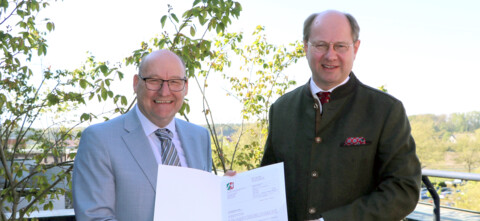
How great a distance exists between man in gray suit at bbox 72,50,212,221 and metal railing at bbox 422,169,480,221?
2.08 metres

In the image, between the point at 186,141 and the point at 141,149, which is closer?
the point at 141,149

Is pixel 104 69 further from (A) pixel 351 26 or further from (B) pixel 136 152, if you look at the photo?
(A) pixel 351 26

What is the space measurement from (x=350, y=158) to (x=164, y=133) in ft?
2.64

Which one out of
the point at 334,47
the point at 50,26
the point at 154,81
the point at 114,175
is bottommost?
the point at 114,175

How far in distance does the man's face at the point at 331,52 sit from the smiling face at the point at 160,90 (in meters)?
0.58

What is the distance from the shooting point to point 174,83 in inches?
81.9

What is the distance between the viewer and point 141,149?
200cm

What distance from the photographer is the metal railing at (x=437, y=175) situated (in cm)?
356

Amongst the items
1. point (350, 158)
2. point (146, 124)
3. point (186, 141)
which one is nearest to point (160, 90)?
point (146, 124)

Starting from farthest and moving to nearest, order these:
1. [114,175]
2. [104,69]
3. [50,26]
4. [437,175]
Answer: [50,26]
[437,175]
[104,69]
[114,175]

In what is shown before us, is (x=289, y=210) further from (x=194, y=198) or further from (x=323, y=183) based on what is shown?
(x=194, y=198)

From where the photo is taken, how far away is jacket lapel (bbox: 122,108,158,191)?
6.40 feet

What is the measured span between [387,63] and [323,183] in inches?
1797

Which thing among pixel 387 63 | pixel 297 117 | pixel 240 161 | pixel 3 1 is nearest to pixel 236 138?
pixel 240 161
